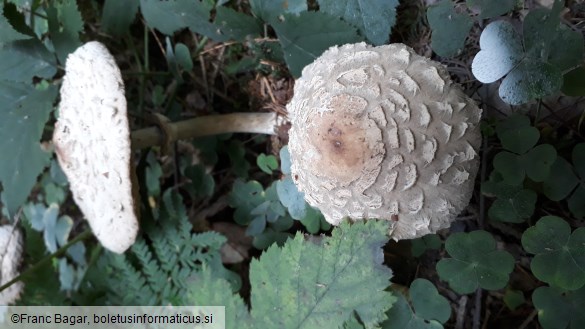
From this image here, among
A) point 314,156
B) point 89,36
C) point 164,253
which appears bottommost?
point 164,253

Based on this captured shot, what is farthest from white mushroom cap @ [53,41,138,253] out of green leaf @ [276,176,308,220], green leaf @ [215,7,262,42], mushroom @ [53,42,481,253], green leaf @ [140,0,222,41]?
green leaf @ [276,176,308,220]

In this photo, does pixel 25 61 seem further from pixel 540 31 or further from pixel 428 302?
pixel 540 31

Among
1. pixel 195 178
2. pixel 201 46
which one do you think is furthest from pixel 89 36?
pixel 195 178

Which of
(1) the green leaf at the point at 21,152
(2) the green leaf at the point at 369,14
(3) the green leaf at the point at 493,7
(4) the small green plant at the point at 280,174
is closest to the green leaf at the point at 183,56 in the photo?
(4) the small green plant at the point at 280,174

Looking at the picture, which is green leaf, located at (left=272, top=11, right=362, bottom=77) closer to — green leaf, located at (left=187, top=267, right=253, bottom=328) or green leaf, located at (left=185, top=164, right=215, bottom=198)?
green leaf, located at (left=185, top=164, right=215, bottom=198)

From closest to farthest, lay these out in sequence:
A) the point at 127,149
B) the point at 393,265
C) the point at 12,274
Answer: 1. the point at 127,149
2. the point at 393,265
3. the point at 12,274

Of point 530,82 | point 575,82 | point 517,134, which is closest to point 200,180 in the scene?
point 517,134

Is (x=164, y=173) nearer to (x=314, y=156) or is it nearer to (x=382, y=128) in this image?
(x=314, y=156)
